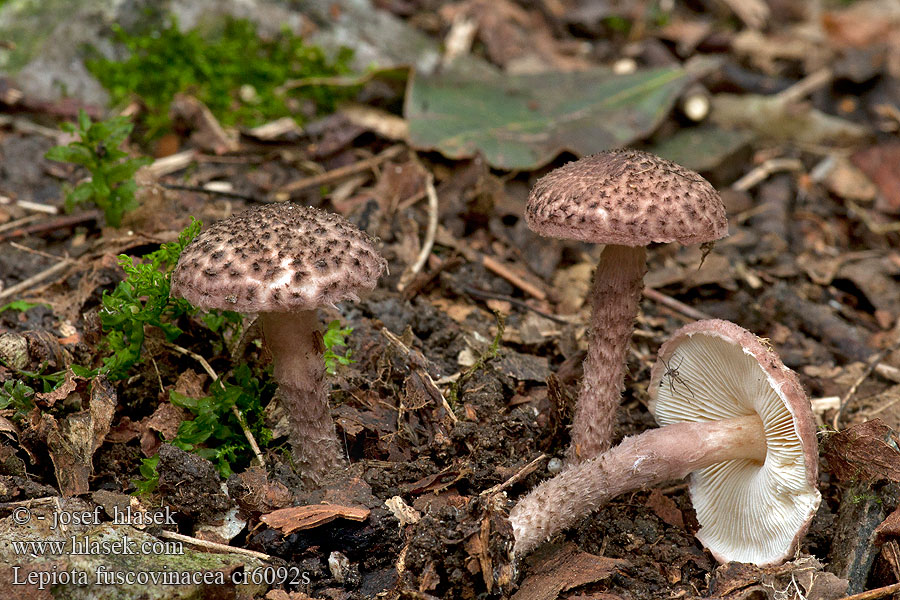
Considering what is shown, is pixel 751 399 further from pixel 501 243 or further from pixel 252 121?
pixel 252 121

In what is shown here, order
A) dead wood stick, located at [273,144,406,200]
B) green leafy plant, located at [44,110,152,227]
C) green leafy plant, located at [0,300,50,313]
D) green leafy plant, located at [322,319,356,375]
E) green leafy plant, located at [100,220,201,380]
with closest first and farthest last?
green leafy plant, located at [100,220,201,380] < green leafy plant, located at [322,319,356,375] < green leafy plant, located at [0,300,50,313] < green leafy plant, located at [44,110,152,227] < dead wood stick, located at [273,144,406,200]

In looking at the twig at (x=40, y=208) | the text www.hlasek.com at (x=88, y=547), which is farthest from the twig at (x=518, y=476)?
the twig at (x=40, y=208)

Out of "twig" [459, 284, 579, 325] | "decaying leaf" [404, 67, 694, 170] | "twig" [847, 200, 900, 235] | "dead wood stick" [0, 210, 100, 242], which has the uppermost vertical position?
"decaying leaf" [404, 67, 694, 170]

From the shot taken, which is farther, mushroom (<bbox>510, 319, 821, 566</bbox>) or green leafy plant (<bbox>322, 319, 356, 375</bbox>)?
green leafy plant (<bbox>322, 319, 356, 375</bbox>)

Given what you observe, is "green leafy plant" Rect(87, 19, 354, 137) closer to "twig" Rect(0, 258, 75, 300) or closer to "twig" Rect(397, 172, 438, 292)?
"twig" Rect(397, 172, 438, 292)

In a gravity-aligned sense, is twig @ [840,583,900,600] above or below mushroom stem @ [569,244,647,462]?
below

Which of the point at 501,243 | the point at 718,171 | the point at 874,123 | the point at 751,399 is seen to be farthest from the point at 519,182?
the point at 874,123

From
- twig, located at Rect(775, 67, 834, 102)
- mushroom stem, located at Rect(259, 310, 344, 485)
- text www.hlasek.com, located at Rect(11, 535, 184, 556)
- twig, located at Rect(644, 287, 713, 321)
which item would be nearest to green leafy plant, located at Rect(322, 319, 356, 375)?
mushroom stem, located at Rect(259, 310, 344, 485)

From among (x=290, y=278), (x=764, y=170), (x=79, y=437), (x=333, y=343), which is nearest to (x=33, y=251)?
(x=79, y=437)

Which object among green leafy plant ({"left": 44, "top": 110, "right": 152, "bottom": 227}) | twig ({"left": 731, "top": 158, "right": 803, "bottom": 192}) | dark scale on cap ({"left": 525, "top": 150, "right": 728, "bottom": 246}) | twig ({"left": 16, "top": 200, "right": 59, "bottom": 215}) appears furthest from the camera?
twig ({"left": 731, "top": 158, "right": 803, "bottom": 192})
